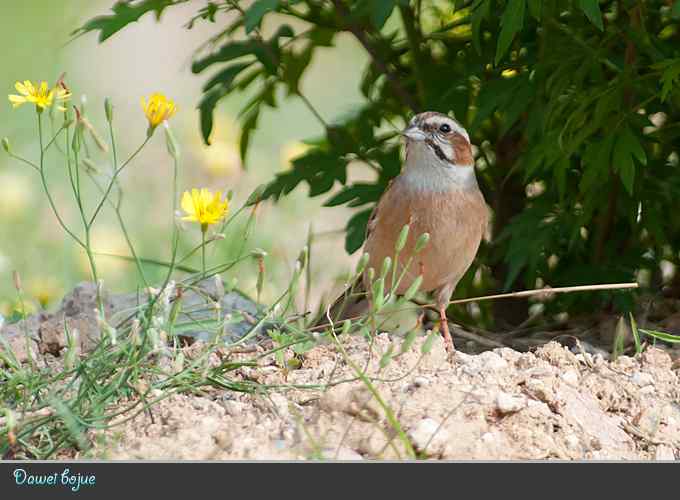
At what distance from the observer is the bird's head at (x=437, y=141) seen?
480 centimetres

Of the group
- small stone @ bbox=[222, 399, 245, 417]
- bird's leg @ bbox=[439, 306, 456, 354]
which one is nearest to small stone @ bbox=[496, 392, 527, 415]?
small stone @ bbox=[222, 399, 245, 417]

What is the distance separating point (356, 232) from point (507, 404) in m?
1.85

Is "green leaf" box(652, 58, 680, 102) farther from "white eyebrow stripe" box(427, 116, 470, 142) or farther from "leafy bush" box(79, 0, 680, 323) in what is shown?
"white eyebrow stripe" box(427, 116, 470, 142)

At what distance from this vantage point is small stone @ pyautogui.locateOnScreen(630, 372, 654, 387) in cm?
411

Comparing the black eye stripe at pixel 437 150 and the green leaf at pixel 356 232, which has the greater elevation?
the black eye stripe at pixel 437 150

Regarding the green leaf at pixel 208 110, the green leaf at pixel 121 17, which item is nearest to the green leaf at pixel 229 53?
the green leaf at pixel 208 110

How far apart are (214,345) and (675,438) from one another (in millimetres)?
1498

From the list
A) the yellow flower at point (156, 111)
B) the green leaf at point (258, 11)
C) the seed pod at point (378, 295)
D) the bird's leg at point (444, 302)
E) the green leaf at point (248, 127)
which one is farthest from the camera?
the green leaf at point (248, 127)

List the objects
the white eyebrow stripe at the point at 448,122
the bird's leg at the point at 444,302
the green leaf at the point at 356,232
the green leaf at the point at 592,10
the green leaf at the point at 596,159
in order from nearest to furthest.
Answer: the green leaf at the point at 592,10
the green leaf at the point at 596,159
the white eyebrow stripe at the point at 448,122
the bird's leg at the point at 444,302
the green leaf at the point at 356,232

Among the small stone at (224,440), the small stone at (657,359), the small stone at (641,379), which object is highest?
the small stone at (224,440)

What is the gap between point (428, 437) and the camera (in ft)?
10.8

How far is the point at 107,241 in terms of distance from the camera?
23.1ft

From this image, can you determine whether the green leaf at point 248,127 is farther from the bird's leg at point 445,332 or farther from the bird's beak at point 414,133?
the bird's leg at point 445,332
